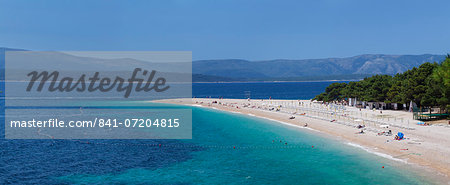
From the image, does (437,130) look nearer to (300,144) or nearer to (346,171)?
(300,144)

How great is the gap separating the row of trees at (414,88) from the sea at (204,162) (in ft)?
60.0

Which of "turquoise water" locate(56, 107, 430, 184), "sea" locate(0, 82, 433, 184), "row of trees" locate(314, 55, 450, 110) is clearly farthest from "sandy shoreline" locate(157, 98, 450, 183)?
"row of trees" locate(314, 55, 450, 110)

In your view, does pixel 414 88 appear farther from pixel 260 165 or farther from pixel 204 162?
pixel 204 162

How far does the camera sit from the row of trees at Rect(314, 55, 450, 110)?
50.2 metres

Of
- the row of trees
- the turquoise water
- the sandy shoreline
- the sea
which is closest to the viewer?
the turquoise water

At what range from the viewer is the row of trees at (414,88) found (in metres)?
50.2

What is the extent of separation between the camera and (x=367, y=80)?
3236 inches

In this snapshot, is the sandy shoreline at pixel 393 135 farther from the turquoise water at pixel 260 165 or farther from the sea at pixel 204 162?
the turquoise water at pixel 260 165

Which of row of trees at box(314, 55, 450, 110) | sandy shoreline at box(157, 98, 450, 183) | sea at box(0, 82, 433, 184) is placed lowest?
sea at box(0, 82, 433, 184)

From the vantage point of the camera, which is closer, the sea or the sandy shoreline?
the sea

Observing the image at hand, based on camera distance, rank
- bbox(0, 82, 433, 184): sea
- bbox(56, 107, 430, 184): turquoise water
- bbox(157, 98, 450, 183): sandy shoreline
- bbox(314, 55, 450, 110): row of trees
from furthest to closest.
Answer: bbox(314, 55, 450, 110): row of trees, bbox(157, 98, 450, 183): sandy shoreline, bbox(0, 82, 433, 184): sea, bbox(56, 107, 430, 184): turquoise water

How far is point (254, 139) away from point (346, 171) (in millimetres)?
18137

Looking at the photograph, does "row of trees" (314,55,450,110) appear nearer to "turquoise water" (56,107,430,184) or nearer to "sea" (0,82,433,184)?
"sea" (0,82,433,184)

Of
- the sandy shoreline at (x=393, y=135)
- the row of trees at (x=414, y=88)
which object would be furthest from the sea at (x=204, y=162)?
the row of trees at (x=414, y=88)
